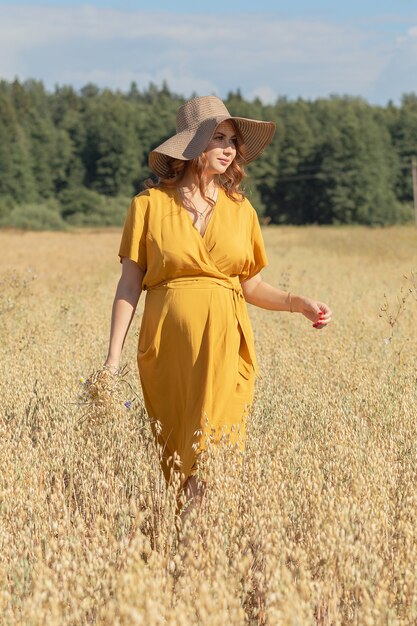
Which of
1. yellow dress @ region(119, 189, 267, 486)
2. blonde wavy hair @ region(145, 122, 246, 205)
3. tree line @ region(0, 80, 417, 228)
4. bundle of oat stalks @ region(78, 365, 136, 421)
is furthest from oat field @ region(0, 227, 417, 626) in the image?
tree line @ region(0, 80, 417, 228)

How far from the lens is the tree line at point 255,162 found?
7919 cm

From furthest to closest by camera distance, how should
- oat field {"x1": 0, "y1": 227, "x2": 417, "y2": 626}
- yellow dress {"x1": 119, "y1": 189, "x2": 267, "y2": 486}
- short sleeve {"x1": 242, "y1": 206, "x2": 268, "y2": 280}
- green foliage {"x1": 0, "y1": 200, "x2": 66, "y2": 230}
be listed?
green foliage {"x1": 0, "y1": 200, "x2": 66, "y2": 230} → short sleeve {"x1": 242, "y1": 206, "x2": 268, "y2": 280} → yellow dress {"x1": 119, "y1": 189, "x2": 267, "y2": 486} → oat field {"x1": 0, "y1": 227, "x2": 417, "y2": 626}

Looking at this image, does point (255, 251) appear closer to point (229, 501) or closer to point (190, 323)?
point (190, 323)

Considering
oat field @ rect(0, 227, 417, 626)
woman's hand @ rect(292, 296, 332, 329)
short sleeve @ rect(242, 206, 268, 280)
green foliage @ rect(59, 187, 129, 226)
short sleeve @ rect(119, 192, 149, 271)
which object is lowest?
green foliage @ rect(59, 187, 129, 226)

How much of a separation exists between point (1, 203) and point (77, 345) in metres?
66.8

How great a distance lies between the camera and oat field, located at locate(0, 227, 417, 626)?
7.59 feet

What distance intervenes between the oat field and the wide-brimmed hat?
101 cm

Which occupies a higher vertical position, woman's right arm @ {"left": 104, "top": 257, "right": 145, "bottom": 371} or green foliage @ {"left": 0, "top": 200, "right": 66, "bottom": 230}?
woman's right arm @ {"left": 104, "top": 257, "right": 145, "bottom": 371}

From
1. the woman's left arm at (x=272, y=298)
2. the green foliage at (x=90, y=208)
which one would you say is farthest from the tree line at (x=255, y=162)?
the woman's left arm at (x=272, y=298)

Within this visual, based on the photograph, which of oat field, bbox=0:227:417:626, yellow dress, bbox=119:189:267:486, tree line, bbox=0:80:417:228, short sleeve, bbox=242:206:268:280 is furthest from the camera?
tree line, bbox=0:80:417:228

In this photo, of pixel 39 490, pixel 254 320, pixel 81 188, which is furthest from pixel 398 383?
pixel 81 188

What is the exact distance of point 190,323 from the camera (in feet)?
11.5

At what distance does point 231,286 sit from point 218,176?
0.48m

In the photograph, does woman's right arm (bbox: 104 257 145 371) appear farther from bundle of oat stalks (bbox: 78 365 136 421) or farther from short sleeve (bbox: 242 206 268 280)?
short sleeve (bbox: 242 206 268 280)
